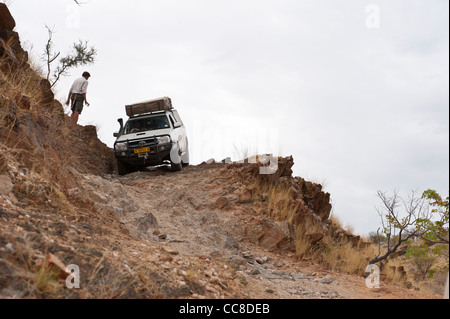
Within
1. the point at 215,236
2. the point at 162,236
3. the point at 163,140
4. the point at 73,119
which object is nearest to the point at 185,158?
the point at 163,140

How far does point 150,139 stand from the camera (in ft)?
39.6

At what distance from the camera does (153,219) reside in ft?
26.0

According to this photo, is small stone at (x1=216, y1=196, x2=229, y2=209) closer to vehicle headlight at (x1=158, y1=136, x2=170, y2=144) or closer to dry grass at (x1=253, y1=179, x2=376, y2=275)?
dry grass at (x1=253, y1=179, x2=376, y2=275)

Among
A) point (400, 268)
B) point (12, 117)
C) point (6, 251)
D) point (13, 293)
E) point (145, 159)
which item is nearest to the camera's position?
point (13, 293)

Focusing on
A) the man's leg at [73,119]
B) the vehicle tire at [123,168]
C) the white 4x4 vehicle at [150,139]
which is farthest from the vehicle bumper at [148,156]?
the man's leg at [73,119]

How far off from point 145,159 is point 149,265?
299 inches

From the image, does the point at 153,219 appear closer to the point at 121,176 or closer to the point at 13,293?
the point at 13,293

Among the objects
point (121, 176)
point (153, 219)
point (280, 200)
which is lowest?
point (153, 219)

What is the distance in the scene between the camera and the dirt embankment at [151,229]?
4309 mm

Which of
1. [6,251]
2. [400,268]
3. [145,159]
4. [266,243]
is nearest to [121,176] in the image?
[145,159]

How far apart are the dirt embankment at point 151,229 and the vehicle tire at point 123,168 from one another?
0.22 meters

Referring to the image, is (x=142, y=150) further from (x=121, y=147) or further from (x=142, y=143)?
(x=121, y=147)

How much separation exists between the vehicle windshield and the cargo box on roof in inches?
16.9

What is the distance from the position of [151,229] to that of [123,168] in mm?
5511
